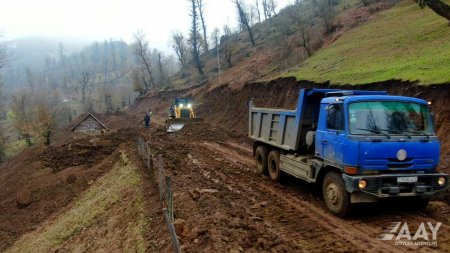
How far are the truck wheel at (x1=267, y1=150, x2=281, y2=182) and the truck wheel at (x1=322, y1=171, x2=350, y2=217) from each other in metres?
2.85

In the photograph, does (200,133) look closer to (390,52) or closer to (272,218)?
(390,52)

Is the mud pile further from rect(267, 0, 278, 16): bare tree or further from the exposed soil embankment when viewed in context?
rect(267, 0, 278, 16): bare tree

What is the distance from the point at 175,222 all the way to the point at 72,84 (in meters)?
160

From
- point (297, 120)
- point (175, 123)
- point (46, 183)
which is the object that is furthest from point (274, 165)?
point (175, 123)

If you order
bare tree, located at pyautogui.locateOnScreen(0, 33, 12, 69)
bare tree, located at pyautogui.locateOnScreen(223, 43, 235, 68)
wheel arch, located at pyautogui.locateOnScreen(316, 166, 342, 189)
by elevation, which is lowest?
wheel arch, located at pyautogui.locateOnScreen(316, 166, 342, 189)

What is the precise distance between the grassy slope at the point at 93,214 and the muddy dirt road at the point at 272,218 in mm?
1349

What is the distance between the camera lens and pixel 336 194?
8.65 m

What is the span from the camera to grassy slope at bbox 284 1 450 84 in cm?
1672

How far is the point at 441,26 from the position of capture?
907 inches

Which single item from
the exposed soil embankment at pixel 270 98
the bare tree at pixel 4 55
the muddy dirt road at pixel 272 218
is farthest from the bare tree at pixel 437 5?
the bare tree at pixel 4 55

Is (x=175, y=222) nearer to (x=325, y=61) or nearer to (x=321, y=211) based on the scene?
(x=321, y=211)

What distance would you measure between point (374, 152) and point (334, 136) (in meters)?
1.08

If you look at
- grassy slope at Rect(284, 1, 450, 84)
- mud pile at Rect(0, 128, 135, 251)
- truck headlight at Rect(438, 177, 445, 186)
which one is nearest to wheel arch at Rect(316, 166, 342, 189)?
truck headlight at Rect(438, 177, 445, 186)

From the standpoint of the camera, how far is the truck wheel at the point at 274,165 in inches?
474
